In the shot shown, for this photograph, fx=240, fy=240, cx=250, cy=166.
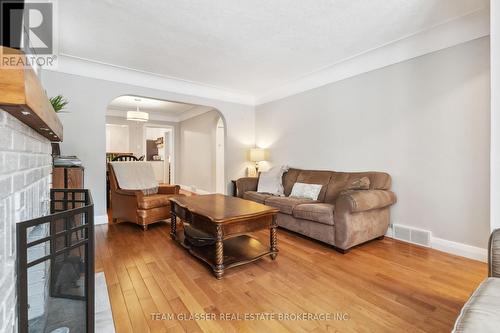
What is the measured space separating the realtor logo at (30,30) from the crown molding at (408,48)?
134 inches

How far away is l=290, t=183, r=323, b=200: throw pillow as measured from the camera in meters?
3.51

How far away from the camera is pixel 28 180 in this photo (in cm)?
105

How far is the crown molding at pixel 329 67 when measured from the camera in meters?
2.46

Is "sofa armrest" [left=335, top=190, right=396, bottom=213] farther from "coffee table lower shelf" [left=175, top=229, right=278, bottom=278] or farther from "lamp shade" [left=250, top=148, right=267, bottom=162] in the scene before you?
"lamp shade" [left=250, top=148, right=267, bottom=162]

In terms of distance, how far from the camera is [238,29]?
261cm

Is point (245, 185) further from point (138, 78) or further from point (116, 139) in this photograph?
point (116, 139)

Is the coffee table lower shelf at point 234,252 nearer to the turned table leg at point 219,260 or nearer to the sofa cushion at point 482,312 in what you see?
the turned table leg at point 219,260

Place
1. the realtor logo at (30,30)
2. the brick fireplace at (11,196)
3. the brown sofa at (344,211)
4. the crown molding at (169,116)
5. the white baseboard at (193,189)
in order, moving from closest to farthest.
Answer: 1. the realtor logo at (30,30)
2. the brick fireplace at (11,196)
3. the brown sofa at (344,211)
4. the crown molding at (169,116)
5. the white baseboard at (193,189)

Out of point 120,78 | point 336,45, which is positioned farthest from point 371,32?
point 120,78

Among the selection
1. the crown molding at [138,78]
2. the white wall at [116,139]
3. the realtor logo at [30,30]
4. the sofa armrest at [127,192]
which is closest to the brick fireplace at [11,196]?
the realtor logo at [30,30]

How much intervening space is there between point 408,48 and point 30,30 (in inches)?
157

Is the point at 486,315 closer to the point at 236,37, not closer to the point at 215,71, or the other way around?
the point at 236,37

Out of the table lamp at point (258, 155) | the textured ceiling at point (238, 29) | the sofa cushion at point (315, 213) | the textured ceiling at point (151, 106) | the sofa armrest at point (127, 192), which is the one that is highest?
the textured ceiling at point (151, 106)

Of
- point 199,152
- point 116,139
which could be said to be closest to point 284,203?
point 199,152
